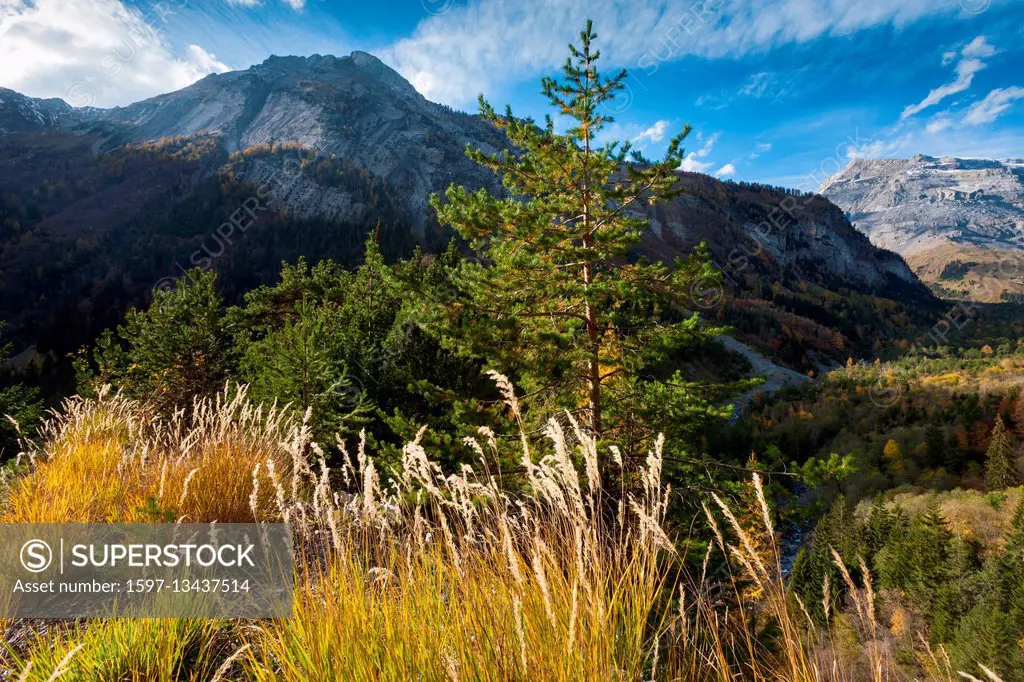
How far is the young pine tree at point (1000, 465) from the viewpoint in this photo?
2391cm

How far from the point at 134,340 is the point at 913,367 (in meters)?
81.7

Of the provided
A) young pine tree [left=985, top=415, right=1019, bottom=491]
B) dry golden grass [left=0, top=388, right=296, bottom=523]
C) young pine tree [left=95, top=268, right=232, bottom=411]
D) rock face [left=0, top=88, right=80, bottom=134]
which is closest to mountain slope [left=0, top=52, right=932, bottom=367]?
rock face [left=0, top=88, right=80, bottom=134]

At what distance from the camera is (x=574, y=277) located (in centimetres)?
726

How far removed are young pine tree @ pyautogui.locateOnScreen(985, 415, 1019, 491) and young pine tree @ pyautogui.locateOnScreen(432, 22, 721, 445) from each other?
2985cm

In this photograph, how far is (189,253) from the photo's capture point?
7438 centimetres

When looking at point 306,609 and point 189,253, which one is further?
point 189,253

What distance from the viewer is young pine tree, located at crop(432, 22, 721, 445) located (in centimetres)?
635

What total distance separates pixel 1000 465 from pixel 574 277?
31580 mm

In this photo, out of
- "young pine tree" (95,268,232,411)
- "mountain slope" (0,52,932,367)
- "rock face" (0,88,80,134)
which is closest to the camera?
"young pine tree" (95,268,232,411)

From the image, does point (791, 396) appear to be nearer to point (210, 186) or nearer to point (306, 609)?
point (306, 609)

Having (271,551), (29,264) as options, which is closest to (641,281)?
(271,551)

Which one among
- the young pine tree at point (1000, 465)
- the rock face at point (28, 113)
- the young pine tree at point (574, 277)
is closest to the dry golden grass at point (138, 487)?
the young pine tree at point (574, 277)

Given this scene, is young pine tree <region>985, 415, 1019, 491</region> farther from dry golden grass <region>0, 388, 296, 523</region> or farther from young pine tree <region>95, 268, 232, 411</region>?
young pine tree <region>95, 268, 232, 411</region>

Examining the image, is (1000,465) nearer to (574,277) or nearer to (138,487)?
(574,277)
